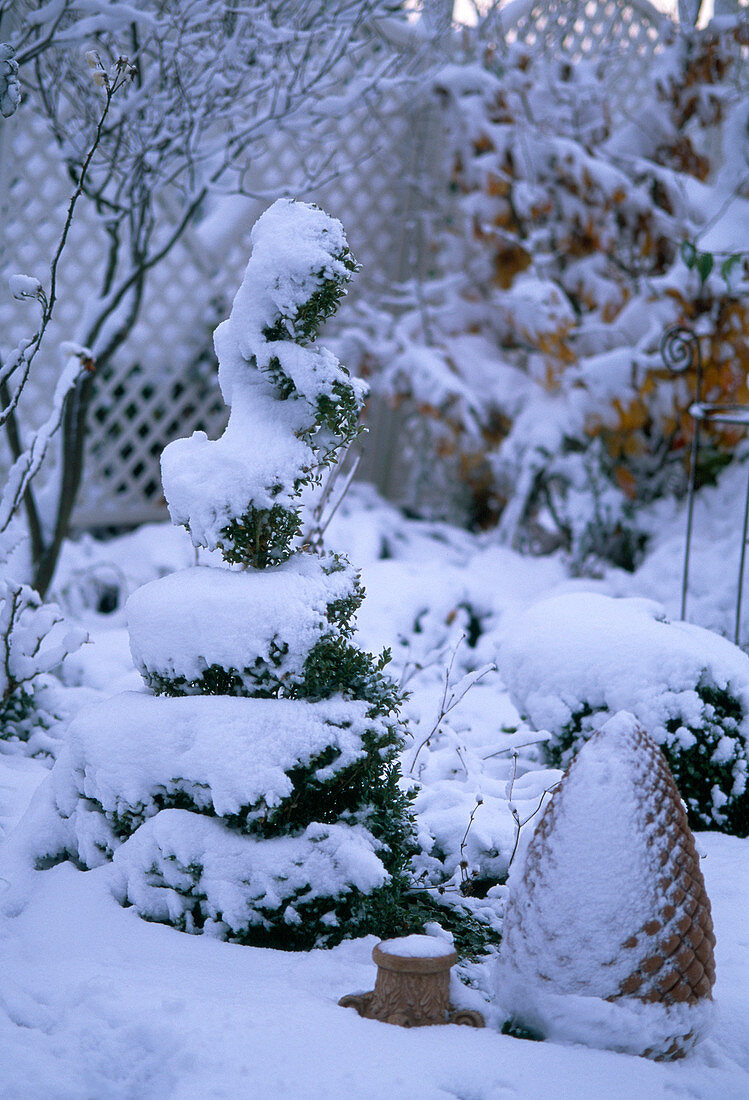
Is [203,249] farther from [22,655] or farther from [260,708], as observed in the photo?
[260,708]

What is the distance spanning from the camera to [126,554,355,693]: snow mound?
165 centimetres

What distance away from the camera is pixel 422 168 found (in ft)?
19.3

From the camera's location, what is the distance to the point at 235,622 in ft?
5.40

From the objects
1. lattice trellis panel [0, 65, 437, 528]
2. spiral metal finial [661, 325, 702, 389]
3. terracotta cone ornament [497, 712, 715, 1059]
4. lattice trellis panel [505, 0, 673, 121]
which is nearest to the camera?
terracotta cone ornament [497, 712, 715, 1059]

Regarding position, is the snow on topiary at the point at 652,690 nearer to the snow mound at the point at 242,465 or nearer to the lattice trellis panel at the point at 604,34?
the snow mound at the point at 242,465

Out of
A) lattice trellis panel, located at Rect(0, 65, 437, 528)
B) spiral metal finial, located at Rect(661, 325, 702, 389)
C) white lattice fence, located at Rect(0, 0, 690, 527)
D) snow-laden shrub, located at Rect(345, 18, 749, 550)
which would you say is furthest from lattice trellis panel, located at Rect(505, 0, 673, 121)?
spiral metal finial, located at Rect(661, 325, 702, 389)

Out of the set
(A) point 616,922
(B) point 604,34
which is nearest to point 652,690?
(A) point 616,922

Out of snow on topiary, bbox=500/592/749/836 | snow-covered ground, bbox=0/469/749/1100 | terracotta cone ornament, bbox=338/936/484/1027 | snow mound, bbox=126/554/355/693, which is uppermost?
snow mound, bbox=126/554/355/693

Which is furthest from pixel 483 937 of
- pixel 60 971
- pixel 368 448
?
pixel 368 448

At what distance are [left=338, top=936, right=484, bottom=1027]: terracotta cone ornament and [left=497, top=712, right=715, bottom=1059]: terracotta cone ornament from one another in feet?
0.40

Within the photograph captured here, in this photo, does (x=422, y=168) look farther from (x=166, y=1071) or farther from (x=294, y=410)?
(x=166, y=1071)

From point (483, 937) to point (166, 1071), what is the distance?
2.44ft

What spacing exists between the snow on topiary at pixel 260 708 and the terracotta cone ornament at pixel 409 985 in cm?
22

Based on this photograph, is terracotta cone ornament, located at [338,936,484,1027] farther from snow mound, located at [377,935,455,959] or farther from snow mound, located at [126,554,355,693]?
snow mound, located at [126,554,355,693]
